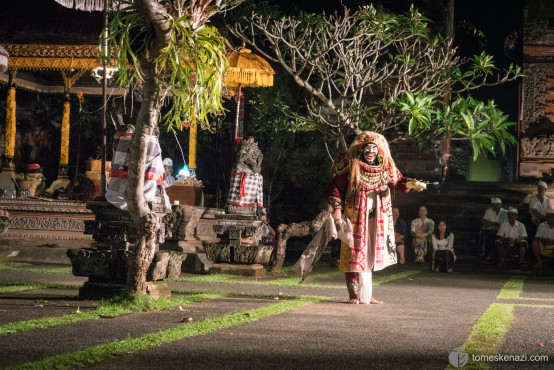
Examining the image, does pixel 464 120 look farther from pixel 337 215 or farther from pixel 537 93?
pixel 537 93

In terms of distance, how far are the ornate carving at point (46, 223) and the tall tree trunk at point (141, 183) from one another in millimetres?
7803

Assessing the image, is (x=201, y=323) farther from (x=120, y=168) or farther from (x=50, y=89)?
(x=50, y=89)

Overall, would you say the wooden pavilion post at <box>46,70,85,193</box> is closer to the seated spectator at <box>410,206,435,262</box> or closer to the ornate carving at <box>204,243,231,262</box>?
the ornate carving at <box>204,243,231,262</box>

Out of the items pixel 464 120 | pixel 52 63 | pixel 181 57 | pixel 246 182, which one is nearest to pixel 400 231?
pixel 464 120

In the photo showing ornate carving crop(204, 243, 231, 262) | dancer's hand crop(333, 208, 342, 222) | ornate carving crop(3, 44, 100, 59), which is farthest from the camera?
ornate carving crop(3, 44, 100, 59)

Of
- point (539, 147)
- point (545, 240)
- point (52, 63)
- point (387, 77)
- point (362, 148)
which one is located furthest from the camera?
point (539, 147)

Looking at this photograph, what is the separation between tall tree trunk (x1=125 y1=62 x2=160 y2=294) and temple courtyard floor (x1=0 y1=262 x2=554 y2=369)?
0.35m

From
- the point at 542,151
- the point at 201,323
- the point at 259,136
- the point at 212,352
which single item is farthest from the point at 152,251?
the point at 542,151

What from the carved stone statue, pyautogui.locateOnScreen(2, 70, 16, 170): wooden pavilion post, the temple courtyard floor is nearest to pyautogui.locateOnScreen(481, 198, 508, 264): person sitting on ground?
the carved stone statue

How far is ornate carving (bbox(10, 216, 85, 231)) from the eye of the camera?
14.7 meters

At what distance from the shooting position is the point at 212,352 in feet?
16.0

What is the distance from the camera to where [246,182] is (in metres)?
12.8

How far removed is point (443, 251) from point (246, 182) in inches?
180

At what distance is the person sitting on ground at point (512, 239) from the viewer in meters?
15.8
